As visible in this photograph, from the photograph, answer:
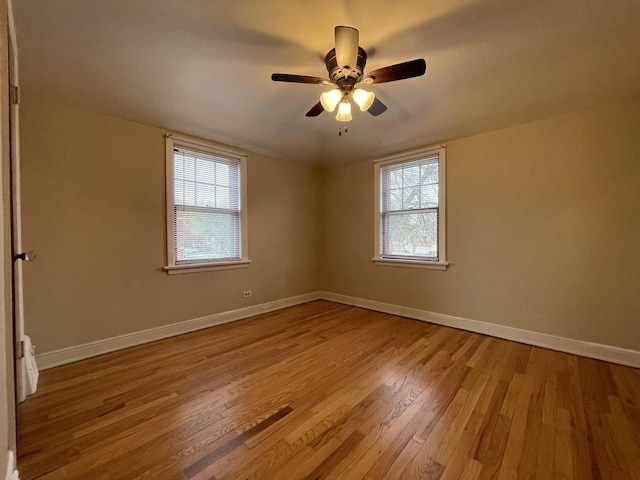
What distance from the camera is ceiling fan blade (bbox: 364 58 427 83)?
1620 mm

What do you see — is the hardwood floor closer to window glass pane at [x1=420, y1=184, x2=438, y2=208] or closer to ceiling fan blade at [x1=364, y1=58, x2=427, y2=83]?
window glass pane at [x1=420, y1=184, x2=438, y2=208]

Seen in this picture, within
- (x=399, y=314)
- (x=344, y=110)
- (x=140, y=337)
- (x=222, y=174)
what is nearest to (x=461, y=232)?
(x=399, y=314)

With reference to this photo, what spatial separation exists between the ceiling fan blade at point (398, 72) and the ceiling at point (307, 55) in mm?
269

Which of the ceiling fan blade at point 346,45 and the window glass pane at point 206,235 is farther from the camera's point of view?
the window glass pane at point 206,235

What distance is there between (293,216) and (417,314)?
7.92 feet

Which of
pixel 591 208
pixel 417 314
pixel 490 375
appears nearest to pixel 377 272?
pixel 417 314

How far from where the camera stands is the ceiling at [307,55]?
157 cm

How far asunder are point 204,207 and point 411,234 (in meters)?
2.86

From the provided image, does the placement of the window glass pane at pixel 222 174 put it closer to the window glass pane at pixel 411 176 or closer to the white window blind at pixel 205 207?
the white window blind at pixel 205 207

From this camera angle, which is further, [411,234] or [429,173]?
[411,234]

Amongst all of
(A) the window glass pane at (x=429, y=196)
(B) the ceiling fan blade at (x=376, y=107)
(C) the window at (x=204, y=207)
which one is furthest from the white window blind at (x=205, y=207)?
(A) the window glass pane at (x=429, y=196)

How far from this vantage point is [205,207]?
3.36 meters

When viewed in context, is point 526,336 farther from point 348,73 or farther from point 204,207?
point 204,207

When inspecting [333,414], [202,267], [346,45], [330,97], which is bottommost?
[333,414]
